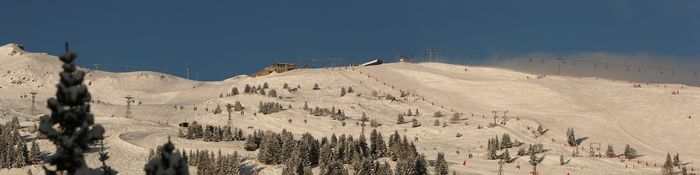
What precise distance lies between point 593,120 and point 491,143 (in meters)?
31.5

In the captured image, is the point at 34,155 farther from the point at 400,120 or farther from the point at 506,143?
the point at 506,143

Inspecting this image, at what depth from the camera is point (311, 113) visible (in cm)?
12350

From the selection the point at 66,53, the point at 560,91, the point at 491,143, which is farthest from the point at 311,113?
the point at 66,53

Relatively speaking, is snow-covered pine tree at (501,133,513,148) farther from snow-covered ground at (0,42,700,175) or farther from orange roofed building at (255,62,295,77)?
orange roofed building at (255,62,295,77)

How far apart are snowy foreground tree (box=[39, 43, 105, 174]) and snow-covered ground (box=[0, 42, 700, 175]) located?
54955 millimetres

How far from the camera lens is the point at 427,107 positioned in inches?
5408

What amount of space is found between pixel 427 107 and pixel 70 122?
348 ft

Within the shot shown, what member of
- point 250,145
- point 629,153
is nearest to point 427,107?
point 629,153

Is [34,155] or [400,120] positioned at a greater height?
[400,120]

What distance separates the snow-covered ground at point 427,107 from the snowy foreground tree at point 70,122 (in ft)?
180

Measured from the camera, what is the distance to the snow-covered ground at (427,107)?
100188 millimetres

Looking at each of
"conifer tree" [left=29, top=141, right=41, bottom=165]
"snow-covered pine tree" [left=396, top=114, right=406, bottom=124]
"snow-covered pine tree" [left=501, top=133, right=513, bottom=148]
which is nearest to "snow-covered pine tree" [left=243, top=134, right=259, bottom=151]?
"conifer tree" [left=29, top=141, right=41, bottom=165]

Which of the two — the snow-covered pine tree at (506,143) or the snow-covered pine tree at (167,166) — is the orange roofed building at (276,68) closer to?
the snow-covered pine tree at (506,143)

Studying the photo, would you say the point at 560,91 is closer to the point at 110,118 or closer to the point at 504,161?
the point at 504,161
